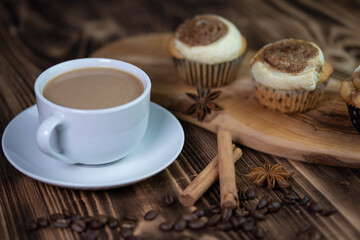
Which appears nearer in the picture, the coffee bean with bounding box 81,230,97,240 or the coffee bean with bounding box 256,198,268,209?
the coffee bean with bounding box 81,230,97,240

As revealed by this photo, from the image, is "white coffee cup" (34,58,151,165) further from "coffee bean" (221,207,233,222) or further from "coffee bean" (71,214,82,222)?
"coffee bean" (221,207,233,222)

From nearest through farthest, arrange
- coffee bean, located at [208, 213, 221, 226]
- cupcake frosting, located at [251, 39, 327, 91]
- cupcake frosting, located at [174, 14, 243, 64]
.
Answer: coffee bean, located at [208, 213, 221, 226], cupcake frosting, located at [251, 39, 327, 91], cupcake frosting, located at [174, 14, 243, 64]

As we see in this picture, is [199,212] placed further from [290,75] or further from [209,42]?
[209,42]

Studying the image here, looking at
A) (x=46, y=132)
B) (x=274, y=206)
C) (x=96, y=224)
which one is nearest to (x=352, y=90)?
(x=274, y=206)

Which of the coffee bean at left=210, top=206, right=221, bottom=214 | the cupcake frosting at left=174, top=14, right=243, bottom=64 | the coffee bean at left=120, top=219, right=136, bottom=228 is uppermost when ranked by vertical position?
the cupcake frosting at left=174, top=14, right=243, bottom=64

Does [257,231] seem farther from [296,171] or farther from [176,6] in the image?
[176,6]

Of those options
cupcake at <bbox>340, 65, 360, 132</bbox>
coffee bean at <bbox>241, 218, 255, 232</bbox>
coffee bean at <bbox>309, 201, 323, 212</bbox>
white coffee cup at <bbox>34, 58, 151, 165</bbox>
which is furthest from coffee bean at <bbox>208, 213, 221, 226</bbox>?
cupcake at <bbox>340, 65, 360, 132</bbox>
